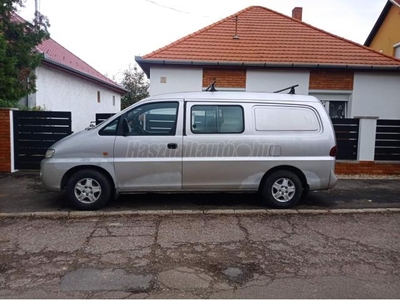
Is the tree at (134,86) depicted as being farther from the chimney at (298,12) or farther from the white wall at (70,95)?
the chimney at (298,12)

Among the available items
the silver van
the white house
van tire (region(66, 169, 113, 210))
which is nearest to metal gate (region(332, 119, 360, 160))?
the silver van

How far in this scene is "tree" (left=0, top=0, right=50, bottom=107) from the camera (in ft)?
22.9

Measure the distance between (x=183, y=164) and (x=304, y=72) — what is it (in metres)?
7.76

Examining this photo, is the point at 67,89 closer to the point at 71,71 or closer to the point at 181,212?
the point at 71,71

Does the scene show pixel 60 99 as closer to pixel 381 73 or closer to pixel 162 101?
pixel 162 101

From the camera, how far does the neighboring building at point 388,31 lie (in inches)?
663

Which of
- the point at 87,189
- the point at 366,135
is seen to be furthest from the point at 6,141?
the point at 366,135

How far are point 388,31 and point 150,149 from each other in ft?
60.5

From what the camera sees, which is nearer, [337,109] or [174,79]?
[174,79]

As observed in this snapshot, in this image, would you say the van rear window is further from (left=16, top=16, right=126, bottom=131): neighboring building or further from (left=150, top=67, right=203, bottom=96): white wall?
(left=16, top=16, right=126, bottom=131): neighboring building

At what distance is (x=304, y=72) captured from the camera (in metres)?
11.3

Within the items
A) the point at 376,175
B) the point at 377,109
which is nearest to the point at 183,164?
the point at 376,175

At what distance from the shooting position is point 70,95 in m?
15.2

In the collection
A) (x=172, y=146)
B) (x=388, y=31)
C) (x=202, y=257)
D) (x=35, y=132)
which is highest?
(x=388, y=31)
